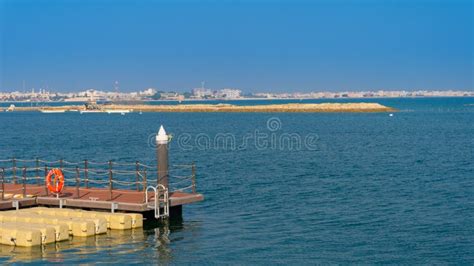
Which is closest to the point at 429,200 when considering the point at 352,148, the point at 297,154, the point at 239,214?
the point at 239,214

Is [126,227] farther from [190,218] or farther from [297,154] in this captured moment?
[297,154]

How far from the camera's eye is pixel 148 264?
22969mm

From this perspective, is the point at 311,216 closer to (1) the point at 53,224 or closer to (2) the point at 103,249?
(2) the point at 103,249

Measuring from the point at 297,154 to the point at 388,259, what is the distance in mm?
40933

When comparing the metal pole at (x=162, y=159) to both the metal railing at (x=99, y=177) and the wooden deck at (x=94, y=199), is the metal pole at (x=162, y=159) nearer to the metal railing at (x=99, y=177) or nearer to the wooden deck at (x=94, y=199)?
the wooden deck at (x=94, y=199)

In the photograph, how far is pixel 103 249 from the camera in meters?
24.3

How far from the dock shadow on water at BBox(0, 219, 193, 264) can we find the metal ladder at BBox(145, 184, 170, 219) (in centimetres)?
78

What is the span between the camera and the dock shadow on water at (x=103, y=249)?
2314 centimetres

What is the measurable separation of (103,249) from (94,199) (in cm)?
439

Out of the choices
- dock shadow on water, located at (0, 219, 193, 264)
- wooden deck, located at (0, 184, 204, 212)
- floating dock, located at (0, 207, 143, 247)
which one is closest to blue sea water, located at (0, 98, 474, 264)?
dock shadow on water, located at (0, 219, 193, 264)

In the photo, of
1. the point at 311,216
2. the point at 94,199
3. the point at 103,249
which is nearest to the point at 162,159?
the point at 94,199

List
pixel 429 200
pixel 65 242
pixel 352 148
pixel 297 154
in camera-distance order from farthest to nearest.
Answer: pixel 352 148 < pixel 297 154 < pixel 429 200 < pixel 65 242

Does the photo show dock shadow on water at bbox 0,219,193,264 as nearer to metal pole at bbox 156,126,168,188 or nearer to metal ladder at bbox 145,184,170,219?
metal ladder at bbox 145,184,170,219

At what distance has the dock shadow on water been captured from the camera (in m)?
23.1
